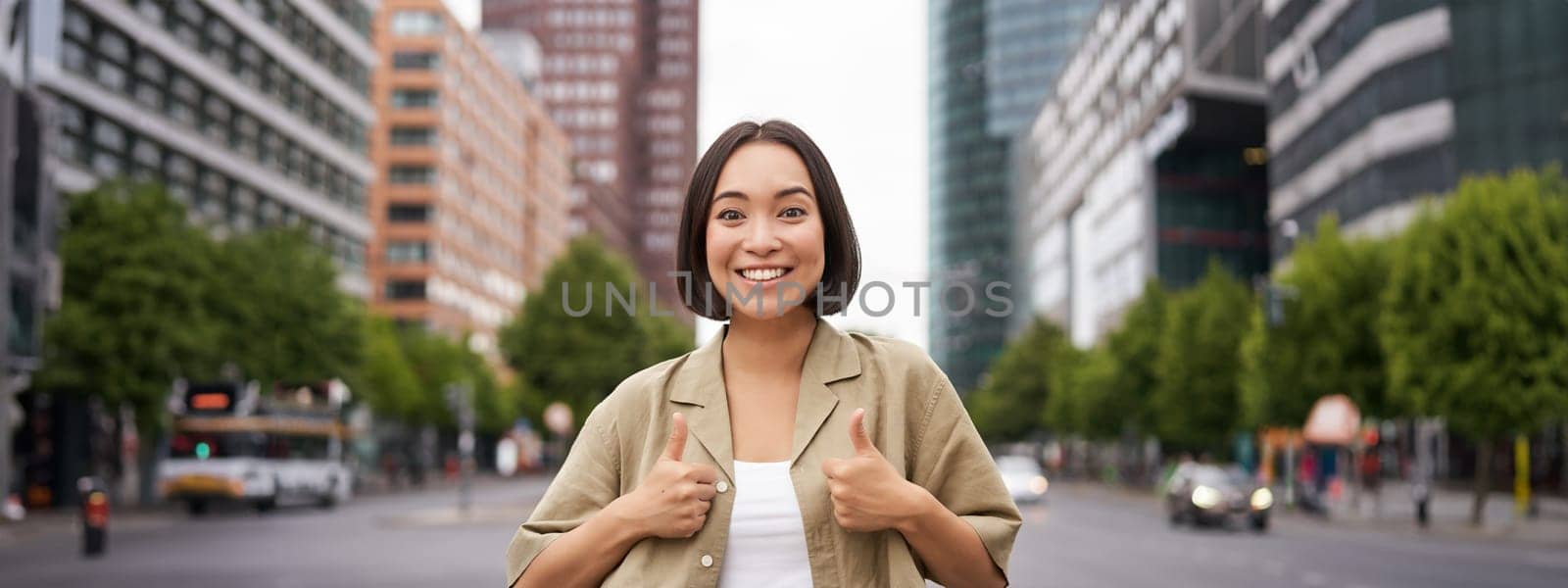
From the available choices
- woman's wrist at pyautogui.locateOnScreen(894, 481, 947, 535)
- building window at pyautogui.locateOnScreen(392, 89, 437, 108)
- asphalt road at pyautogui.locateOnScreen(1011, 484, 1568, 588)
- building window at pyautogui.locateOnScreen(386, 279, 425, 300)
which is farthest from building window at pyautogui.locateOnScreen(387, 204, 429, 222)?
woman's wrist at pyautogui.locateOnScreen(894, 481, 947, 535)

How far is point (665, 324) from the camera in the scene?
59031 millimetres

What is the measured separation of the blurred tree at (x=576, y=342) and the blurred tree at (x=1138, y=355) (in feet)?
66.7

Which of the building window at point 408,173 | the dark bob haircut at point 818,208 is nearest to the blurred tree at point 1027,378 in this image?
the building window at point 408,173

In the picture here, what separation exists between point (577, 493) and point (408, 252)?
97.0 metres

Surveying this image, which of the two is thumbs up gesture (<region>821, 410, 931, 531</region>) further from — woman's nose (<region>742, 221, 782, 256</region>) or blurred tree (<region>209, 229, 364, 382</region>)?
blurred tree (<region>209, 229, 364, 382</region>)

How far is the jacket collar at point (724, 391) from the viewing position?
290 cm

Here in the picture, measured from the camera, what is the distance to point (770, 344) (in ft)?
10.0

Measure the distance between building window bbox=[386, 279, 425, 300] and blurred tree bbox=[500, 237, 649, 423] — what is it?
39770 millimetres

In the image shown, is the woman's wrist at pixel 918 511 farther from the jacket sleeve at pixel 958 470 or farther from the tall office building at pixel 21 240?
the tall office building at pixel 21 240

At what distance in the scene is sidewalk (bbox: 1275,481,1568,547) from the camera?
32.0 m

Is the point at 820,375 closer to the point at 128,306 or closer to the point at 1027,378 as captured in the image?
the point at 128,306

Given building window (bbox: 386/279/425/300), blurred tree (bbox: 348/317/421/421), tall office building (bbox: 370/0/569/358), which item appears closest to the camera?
blurred tree (bbox: 348/317/421/421)

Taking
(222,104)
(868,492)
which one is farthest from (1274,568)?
(222,104)

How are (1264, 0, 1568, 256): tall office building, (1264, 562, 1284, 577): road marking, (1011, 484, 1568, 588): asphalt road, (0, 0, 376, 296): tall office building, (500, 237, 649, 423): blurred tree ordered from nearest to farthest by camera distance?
(1011, 484, 1568, 588): asphalt road < (1264, 562, 1284, 577): road marking < (0, 0, 376, 296): tall office building < (1264, 0, 1568, 256): tall office building < (500, 237, 649, 423): blurred tree
